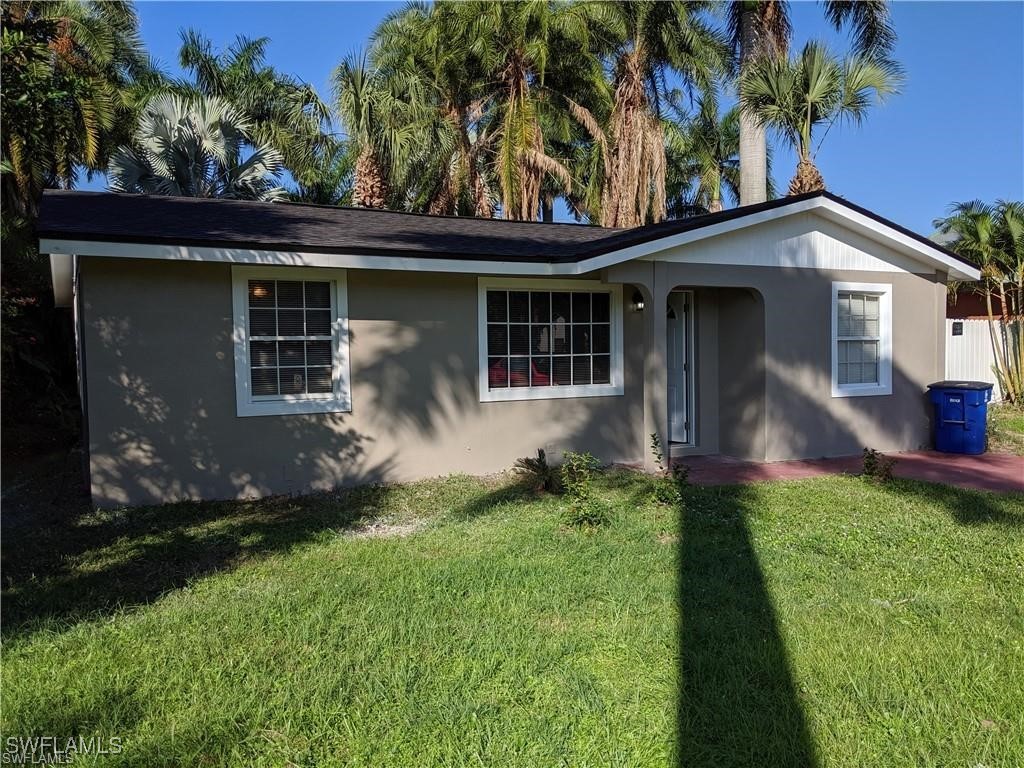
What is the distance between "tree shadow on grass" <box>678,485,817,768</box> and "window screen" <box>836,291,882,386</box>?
5.59 metres

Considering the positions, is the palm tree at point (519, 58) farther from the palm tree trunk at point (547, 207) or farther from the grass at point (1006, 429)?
the grass at point (1006, 429)

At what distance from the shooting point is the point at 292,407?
311 inches

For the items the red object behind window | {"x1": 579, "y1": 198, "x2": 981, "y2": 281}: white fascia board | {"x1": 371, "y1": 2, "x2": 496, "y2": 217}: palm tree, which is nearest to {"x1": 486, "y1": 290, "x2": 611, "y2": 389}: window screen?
the red object behind window

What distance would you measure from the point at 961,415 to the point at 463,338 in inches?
292

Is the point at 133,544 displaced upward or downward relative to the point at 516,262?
downward

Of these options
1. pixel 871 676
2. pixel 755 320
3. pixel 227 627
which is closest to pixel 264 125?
pixel 755 320

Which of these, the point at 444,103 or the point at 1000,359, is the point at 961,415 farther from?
the point at 444,103

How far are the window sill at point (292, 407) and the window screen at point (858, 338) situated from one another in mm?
7005

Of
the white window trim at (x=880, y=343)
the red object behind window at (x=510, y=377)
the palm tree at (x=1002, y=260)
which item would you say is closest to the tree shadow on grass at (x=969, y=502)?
the white window trim at (x=880, y=343)

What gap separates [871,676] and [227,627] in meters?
3.50

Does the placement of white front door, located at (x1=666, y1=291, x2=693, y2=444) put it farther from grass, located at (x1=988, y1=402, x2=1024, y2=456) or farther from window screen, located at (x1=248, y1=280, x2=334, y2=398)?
window screen, located at (x1=248, y1=280, x2=334, y2=398)

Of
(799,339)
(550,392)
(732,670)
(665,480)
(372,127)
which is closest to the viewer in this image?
(732,670)

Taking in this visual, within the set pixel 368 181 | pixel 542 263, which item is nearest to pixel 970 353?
pixel 542 263

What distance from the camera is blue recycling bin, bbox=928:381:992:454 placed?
33.4 feet
